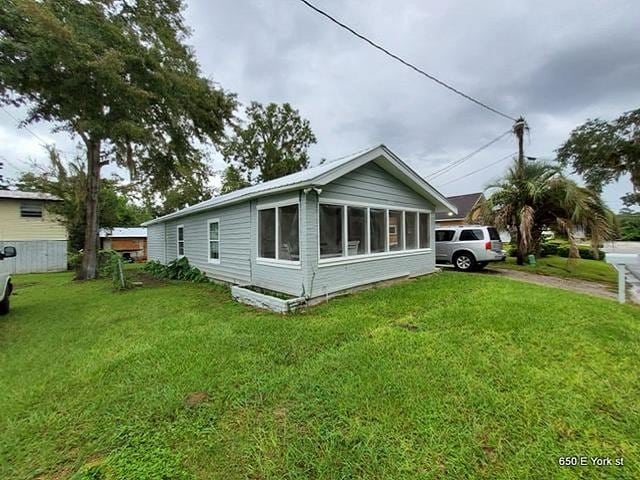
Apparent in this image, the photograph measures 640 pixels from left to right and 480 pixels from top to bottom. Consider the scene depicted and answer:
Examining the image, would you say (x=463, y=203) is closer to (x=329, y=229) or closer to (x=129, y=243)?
(x=329, y=229)

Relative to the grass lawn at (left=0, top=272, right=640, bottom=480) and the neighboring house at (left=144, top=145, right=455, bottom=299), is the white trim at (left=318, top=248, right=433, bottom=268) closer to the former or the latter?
the neighboring house at (left=144, top=145, right=455, bottom=299)

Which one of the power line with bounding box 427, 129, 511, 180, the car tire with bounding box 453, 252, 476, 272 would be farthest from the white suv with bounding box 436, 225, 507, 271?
the power line with bounding box 427, 129, 511, 180

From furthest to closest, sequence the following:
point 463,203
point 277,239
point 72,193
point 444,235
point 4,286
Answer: point 463,203, point 72,193, point 444,235, point 277,239, point 4,286

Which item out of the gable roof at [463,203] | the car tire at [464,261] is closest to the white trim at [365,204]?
the car tire at [464,261]

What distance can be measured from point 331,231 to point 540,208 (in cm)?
1073

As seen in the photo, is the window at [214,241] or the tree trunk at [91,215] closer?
the window at [214,241]

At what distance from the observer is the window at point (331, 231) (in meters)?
6.89

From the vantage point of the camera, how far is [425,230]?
408 inches

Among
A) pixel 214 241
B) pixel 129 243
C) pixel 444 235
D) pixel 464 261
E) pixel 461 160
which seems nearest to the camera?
pixel 214 241

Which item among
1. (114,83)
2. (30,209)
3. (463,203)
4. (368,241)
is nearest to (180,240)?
(114,83)

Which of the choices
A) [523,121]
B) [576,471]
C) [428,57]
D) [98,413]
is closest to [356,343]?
[576,471]

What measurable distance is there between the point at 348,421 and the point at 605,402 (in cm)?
248

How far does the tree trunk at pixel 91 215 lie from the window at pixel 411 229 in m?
13.3

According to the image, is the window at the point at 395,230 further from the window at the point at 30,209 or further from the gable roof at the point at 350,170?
the window at the point at 30,209
